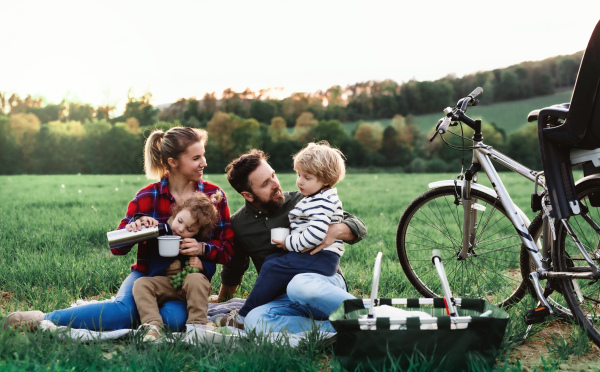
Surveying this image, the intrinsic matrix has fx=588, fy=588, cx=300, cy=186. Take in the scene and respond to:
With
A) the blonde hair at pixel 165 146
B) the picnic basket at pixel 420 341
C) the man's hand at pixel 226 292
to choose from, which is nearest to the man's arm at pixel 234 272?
the man's hand at pixel 226 292

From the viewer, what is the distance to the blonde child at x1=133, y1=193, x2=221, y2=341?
11.9 ft

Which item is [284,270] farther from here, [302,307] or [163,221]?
[163,221]

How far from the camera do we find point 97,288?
474cm

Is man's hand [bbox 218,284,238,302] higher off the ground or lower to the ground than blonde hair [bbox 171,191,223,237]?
lower

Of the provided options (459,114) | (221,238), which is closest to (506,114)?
(459,114)

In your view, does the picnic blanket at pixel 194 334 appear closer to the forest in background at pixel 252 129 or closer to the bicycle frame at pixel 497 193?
the bicycle frame at pixel 497 193

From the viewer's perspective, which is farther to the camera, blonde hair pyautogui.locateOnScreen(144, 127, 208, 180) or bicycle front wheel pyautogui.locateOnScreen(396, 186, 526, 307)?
bicycle front wheel pyautogui.locateOnScreen(396, 186, 526, 307)

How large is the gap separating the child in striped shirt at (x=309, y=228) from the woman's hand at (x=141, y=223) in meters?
0.75

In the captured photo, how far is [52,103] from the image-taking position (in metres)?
34.6

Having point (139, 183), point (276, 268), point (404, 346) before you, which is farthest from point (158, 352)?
point (139, 183)

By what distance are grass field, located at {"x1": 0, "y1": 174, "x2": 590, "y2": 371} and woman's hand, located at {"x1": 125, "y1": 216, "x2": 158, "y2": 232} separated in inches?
27.0

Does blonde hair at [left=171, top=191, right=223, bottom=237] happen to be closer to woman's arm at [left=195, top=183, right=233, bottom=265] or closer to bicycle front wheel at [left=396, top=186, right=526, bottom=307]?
woman's arm at [left=195, top=183, right=233, bottom=265]

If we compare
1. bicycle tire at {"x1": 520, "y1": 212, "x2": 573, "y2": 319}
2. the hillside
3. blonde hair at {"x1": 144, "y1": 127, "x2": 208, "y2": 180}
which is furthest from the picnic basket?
the hillside

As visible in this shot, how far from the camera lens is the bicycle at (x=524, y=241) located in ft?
11.0
